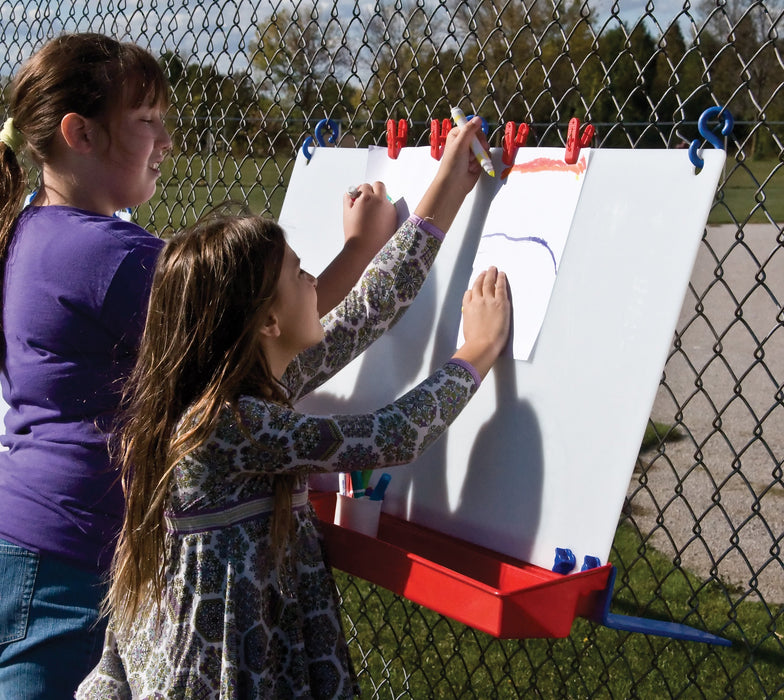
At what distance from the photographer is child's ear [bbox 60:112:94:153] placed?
1.87m

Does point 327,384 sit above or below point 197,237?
below

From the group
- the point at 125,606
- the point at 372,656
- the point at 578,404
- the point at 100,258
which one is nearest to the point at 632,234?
the point at 578,404

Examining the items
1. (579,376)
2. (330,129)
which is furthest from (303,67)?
(579,376)

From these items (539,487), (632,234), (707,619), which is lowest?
(707,619)

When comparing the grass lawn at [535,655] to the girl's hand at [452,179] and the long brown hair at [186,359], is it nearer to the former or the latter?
the girl's hand at [452,179]

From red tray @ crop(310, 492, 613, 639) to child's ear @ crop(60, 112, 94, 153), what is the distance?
2.90 feet

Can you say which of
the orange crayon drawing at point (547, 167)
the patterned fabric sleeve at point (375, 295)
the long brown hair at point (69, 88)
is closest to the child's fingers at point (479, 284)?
the patterned fabric sleeve at point (375, 295)

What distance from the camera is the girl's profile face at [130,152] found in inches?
75.6

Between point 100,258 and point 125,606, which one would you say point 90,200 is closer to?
point 100,258

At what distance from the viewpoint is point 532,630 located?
1.59 metres

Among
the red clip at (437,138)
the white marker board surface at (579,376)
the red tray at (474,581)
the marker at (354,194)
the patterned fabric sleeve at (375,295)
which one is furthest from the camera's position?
the marker at (354,194)

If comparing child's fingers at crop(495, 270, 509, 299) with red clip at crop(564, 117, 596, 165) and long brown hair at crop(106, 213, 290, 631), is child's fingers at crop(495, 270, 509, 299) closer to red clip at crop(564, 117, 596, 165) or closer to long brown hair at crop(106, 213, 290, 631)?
red clip at crop(564, 117, 596, 165)

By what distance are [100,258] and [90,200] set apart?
219mm

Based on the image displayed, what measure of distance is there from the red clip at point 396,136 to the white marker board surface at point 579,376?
28cm
